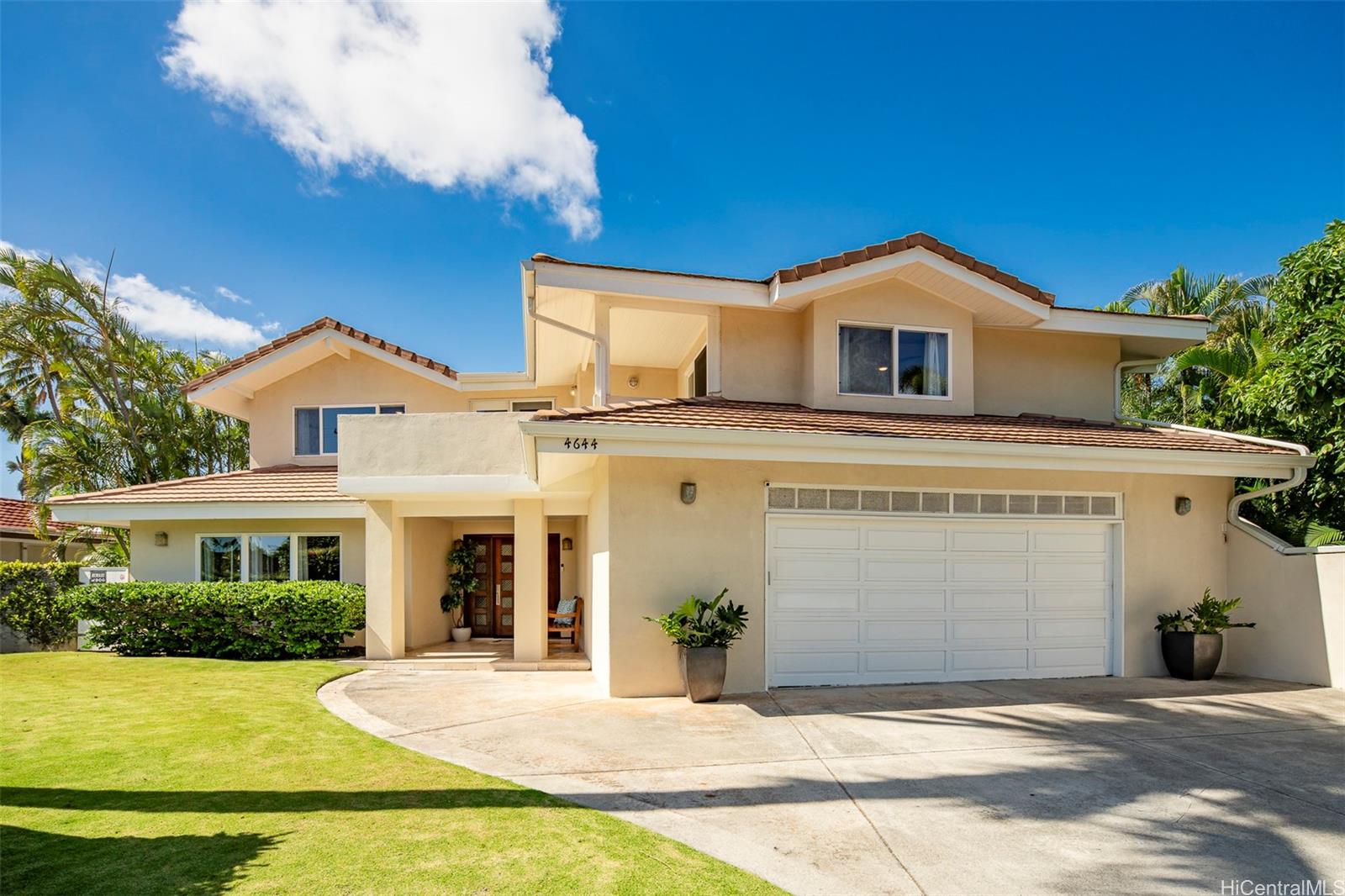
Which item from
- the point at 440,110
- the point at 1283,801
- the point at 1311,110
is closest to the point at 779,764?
the point at 1283,801

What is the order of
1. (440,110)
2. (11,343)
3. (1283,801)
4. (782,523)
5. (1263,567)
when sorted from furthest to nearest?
1. (11,343)
2. (440,110)
3. (1263,567)
4. (782,523)
5. (1283,801)

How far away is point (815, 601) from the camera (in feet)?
34.0

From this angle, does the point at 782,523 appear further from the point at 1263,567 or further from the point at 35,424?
the point at 35,424

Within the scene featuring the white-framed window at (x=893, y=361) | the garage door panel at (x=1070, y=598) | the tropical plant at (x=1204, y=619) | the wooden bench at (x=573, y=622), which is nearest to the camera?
the tropical plant at (x=1204, y=619)

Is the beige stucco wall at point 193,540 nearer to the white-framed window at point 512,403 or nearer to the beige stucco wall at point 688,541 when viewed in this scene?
the white-framed window at point 512,403

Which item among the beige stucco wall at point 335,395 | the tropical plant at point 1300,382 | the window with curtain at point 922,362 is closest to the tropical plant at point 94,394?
the beige stucco wall at point 335,395

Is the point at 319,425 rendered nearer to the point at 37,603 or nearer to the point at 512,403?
the point at 512,403

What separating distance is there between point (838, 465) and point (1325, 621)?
731 centimetres

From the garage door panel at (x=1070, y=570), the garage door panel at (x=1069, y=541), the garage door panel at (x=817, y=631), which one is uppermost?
the garage door panel at (x=1069, y=541)

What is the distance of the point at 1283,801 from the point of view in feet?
19.0

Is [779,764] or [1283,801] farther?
[779,764]

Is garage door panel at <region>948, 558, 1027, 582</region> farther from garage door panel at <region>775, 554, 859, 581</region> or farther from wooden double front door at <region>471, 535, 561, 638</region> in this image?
wooden double front door at <region>471, 535, 561, 638</region>

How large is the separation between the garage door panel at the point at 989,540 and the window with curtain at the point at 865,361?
260cm

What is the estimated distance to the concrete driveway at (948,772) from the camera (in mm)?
4738
